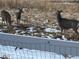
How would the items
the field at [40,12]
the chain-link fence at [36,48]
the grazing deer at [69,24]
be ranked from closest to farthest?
the chain-link fence at [36,48] < the grazing deer at [69,24] < the field at [40,12]

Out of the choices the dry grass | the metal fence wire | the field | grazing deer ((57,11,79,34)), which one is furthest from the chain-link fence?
the dry grass

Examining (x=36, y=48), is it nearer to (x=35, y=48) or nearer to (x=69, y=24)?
(x=35, y=48)

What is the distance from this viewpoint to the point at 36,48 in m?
6.89

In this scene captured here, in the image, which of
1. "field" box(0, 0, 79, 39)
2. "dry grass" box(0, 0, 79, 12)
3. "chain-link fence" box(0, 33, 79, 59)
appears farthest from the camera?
"dry grass" box(0, 0, 79, 12)

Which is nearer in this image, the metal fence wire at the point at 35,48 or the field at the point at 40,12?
the metal fence wire at the point at 35,48

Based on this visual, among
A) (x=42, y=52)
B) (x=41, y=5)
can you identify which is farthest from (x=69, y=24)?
(x=41, y=5)

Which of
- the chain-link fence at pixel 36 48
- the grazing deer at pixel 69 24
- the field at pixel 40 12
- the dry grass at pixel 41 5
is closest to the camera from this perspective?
the chain-link fence at pixel 36 48

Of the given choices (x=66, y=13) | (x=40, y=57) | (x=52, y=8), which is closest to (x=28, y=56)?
(x=40, y=57)

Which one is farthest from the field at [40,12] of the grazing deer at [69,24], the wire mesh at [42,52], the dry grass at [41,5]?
the wire mesh at [42,52]

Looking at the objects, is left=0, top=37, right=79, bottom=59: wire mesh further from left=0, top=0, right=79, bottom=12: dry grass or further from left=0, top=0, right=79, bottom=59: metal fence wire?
left=0, top=0, right=79, bottom=12: dry grass

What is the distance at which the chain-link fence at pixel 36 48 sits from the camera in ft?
20.9

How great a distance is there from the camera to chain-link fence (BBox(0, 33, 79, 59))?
6.38 metres

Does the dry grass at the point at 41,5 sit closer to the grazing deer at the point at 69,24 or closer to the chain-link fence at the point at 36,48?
the grazing deer at the point at 69,24

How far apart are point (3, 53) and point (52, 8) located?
8.08m
